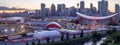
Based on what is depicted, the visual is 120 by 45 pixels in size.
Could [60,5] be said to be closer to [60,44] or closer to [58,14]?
[58,14]

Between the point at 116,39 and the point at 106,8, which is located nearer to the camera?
the point at 116,39

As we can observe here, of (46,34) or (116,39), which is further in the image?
(46,34)

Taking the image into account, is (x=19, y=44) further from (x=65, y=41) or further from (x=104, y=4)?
(x=104, y=4)

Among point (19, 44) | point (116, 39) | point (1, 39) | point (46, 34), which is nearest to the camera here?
point (116, 39)

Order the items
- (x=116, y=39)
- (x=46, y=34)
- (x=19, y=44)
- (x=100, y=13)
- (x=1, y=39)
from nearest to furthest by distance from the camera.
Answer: (x=116, y=39), (x=19, y=44), (x=1, y=39), (x=46, y=34), (x=100, y=13)

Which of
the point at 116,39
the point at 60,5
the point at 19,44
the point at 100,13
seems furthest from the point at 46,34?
the point at 60,5

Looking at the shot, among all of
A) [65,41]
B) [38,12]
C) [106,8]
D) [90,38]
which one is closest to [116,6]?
[106,8]

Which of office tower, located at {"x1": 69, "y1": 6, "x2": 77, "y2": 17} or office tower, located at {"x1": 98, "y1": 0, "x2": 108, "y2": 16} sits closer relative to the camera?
office tower, located at {"x1": 98, "y1": 0, "x2": 108, "y2": 16}

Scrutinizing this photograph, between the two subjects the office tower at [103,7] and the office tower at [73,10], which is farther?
the office tower at [73,10]

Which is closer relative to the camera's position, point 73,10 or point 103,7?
point 103,7
